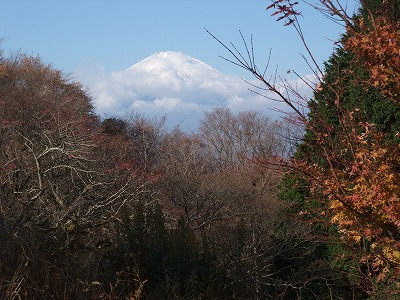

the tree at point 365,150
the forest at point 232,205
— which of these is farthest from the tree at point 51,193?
the tree at point 365,150

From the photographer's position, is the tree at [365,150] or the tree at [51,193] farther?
the tree at [51,193]

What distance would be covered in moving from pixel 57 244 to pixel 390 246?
3646 mm

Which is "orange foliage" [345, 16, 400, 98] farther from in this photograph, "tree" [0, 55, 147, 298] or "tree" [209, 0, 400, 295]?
"tree" [0, 55, 147, 298]

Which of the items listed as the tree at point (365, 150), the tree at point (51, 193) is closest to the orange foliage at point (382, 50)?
the tree at point (365, 150)

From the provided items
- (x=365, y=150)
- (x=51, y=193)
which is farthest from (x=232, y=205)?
(x=365, y=150)

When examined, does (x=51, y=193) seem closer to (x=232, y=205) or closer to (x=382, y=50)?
(x=232, y=205)

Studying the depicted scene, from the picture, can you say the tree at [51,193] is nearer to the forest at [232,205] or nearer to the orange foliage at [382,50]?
the forest at [232,205]

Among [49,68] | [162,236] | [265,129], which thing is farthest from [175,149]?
[162,236]

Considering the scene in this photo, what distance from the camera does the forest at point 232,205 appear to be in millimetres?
5145

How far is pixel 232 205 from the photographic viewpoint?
21.9m

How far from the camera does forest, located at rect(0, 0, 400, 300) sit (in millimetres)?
5145

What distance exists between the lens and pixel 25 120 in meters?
24.7

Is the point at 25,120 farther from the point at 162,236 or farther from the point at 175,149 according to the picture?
the point at 162,236

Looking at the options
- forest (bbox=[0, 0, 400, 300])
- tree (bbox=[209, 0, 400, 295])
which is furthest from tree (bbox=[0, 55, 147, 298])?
tree (bbox=[209, 0, 400, 295])
